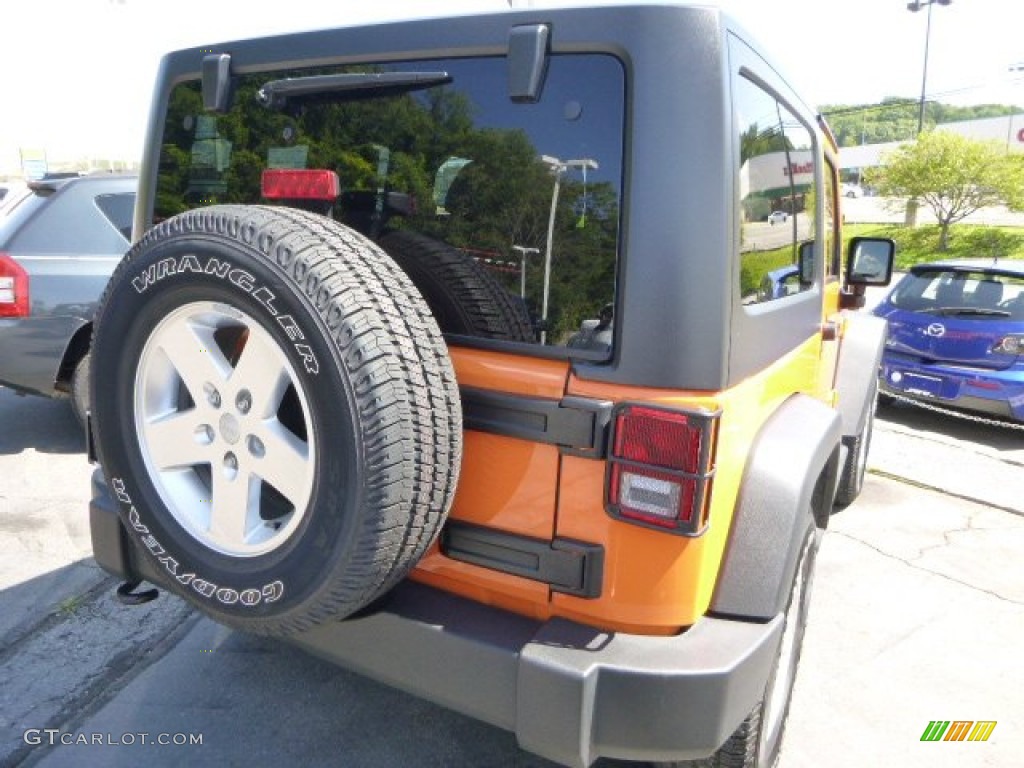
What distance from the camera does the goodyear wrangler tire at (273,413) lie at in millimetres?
1596

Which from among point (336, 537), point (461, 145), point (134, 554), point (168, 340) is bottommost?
point (134, 554)

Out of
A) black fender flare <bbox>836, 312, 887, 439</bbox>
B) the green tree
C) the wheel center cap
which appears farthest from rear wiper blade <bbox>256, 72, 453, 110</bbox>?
the green tree

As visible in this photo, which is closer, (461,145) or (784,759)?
(461,145)

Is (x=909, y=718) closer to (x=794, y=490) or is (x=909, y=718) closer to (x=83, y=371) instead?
(x=794, y=490)

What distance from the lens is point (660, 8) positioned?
1.61m

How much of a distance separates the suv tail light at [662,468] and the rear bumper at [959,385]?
5.13 m

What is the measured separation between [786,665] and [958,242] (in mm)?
25852

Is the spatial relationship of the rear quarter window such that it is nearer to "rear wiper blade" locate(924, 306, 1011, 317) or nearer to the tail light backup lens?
"rear wiper blade" locate(924, 306, 1011, 317)

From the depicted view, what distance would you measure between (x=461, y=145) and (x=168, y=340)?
0.83m

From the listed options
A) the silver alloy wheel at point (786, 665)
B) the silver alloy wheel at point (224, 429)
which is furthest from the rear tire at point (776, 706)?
the silver alloy wheel at point (224, 429)

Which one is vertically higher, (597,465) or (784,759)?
(597,465)

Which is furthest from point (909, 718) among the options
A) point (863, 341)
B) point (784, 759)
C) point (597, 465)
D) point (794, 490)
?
point (863, 341)

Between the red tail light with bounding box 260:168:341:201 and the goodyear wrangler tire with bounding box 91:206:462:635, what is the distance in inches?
12.6

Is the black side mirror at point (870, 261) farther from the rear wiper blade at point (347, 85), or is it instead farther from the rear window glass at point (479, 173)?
the rear wiper blade at point (347, 85)
